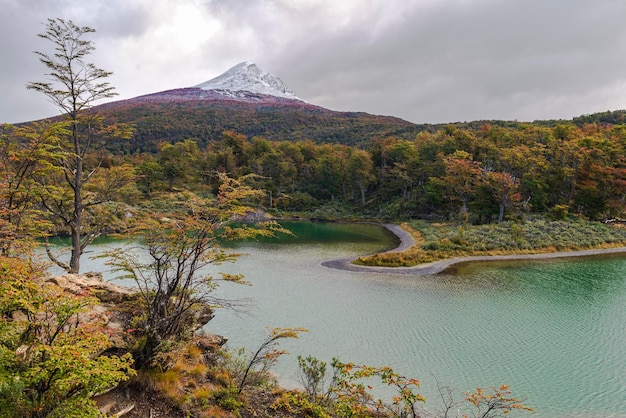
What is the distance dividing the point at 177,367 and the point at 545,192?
39.1m

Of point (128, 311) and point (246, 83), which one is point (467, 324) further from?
point (246, 83)

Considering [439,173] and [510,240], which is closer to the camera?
[510,240]

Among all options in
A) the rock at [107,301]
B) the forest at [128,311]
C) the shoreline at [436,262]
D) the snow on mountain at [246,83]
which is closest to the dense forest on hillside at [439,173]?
the forest at [128,311]

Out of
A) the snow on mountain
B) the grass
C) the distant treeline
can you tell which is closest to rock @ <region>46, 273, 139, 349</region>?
the distant treeline

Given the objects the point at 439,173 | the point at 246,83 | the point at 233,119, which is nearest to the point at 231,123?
the point at 233,119

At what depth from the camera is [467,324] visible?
13312 millimetres

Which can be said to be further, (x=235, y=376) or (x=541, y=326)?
(x=541, y=326)

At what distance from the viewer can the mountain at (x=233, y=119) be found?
89250mm

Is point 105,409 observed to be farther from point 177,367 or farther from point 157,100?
point 157,100

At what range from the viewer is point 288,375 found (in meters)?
9.81

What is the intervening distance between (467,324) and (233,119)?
335ft

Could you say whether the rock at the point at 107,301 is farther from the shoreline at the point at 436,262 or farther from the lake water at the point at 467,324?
the shoreline at the point at 436,262

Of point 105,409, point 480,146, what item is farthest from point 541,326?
point 480,146

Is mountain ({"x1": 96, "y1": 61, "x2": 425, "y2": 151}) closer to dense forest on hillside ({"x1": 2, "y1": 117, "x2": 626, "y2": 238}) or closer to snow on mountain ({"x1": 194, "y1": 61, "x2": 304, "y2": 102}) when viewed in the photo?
snow on mountain ({"x1": 194, "y1": 61, "x2": 304, "y2": 102})
